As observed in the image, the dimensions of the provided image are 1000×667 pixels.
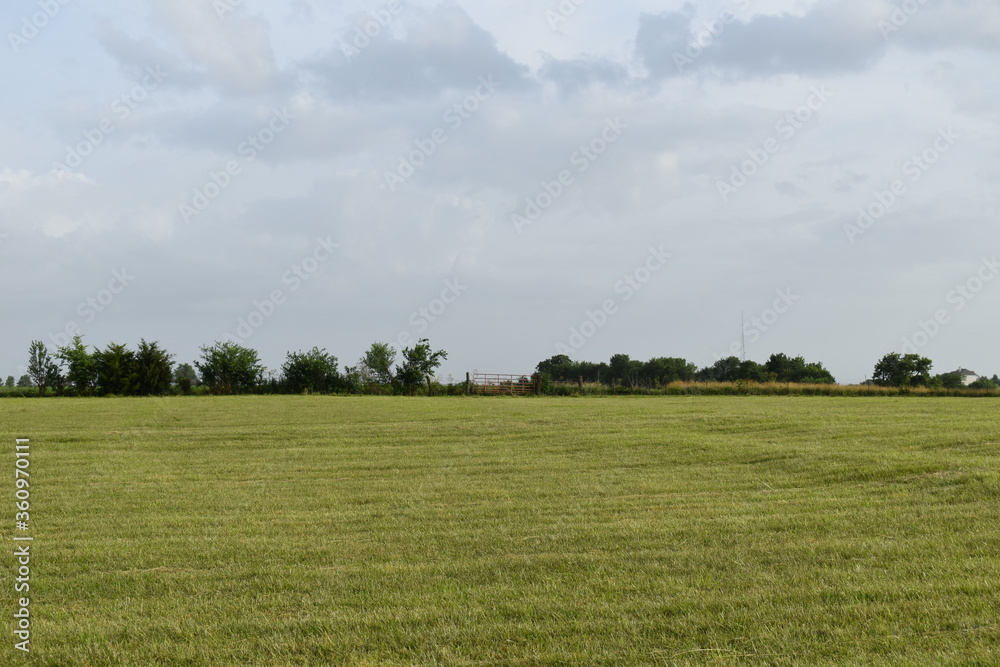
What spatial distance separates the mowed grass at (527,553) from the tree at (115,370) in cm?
2890

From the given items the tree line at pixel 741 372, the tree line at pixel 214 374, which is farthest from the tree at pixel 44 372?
the tree line at pixel 741 372

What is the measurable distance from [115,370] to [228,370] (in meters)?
5.71

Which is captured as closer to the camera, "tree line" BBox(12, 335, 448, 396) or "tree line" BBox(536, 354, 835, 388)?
"tree line" BBox(12, 335, 448, 396)

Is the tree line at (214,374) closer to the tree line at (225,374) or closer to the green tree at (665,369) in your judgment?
the tree line at (225,374)

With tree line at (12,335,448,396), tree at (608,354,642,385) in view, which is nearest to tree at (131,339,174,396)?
tree line at (12,335,448,396)

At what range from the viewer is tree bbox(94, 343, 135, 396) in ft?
140

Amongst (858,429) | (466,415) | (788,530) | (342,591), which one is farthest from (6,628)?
(466,415)

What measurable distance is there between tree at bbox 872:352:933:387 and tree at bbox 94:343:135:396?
4825 centimetres

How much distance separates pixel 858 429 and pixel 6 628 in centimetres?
1538

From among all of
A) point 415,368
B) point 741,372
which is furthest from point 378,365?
point 741,372

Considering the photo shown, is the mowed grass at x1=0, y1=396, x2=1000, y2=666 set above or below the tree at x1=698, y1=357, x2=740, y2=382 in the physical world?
below

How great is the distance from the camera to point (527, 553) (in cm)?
729

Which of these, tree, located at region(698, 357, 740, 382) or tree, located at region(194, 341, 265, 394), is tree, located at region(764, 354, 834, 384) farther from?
tree, located at region(194, 341, 265, 394)

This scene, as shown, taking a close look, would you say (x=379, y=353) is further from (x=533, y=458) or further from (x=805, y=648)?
(x=805, y=648)
